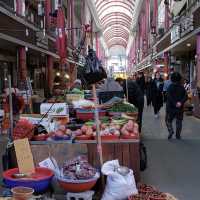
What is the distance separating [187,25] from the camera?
65.8 ft

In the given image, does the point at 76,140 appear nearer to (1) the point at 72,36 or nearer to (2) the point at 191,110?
(2) the point at 191,110

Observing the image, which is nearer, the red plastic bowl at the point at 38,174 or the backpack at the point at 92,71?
the red plastic bowl at the point at 38,174

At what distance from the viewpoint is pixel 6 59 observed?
2373 centimetres

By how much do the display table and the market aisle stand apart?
0.87 metres

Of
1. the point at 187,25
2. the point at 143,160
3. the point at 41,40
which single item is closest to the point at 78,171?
the point at 143,160

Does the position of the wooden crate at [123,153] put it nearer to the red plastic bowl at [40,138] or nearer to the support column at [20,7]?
the red plastic bowl at [40,138]

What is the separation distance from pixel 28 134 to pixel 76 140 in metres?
0.70

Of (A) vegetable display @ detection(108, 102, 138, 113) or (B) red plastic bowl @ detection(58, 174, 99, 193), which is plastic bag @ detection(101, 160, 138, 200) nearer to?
(B) red plastic bowl @ detection(58, 174, 99, 193)

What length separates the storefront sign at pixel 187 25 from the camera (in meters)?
19.0

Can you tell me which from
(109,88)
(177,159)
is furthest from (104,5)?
(177,159)

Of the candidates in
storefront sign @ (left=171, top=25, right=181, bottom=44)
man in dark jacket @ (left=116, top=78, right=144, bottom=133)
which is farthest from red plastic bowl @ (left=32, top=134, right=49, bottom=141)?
storefront sign @ (left=171, top=25, right=181, bottom=44)

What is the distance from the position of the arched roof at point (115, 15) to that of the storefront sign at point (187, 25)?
43246mm

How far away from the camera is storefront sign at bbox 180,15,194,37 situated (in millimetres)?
19047

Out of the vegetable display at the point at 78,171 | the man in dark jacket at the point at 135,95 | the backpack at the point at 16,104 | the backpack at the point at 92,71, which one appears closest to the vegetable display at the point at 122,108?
the man in dark jacket at the point at 135,95
